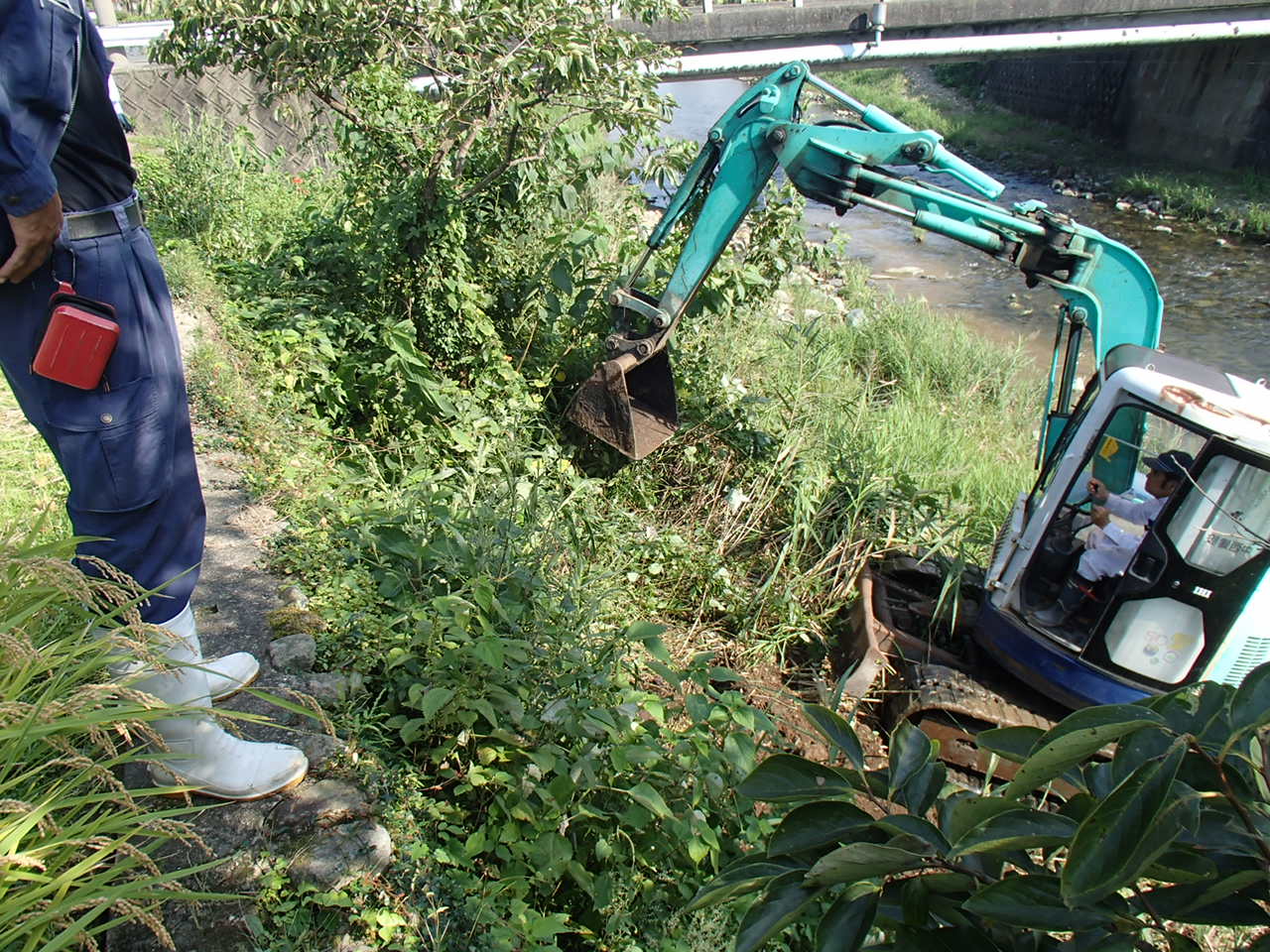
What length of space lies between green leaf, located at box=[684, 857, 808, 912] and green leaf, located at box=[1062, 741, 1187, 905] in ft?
0.95

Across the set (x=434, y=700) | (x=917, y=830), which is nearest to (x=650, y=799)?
(x=434, y=700)

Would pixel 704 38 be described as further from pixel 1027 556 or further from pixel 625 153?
pixel 1027 556

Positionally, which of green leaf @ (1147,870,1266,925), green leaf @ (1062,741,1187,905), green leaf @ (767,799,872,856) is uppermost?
green leaf @ (1062,741,1187,905)

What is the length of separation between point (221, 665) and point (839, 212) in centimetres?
360

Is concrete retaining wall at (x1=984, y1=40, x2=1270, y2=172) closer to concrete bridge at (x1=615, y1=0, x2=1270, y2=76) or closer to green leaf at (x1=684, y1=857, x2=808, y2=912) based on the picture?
concrete bridge at (x1=615, y1=0, x2=1270, y2=76)

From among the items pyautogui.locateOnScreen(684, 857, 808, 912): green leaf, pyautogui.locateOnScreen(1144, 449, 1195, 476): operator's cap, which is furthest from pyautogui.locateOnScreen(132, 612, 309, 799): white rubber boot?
pyautogui.locateOnScreen(1144, 449, 1195, 476): operator's cap

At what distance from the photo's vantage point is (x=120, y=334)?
6.26 feet

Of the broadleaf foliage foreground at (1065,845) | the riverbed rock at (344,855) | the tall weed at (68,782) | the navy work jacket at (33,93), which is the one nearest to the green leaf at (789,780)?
the broadleaf foliage foreground at (1065,845)

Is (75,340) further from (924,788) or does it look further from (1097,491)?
(1097,491)

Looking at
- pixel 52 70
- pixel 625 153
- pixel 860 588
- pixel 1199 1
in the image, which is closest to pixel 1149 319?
pixel 860 588

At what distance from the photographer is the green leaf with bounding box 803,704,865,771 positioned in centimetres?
111

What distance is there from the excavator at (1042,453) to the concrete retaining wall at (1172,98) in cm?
1637

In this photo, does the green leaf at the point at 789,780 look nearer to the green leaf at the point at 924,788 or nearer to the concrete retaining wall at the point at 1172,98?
the green leaf at the point at 924,788

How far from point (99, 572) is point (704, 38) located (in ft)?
44.6
